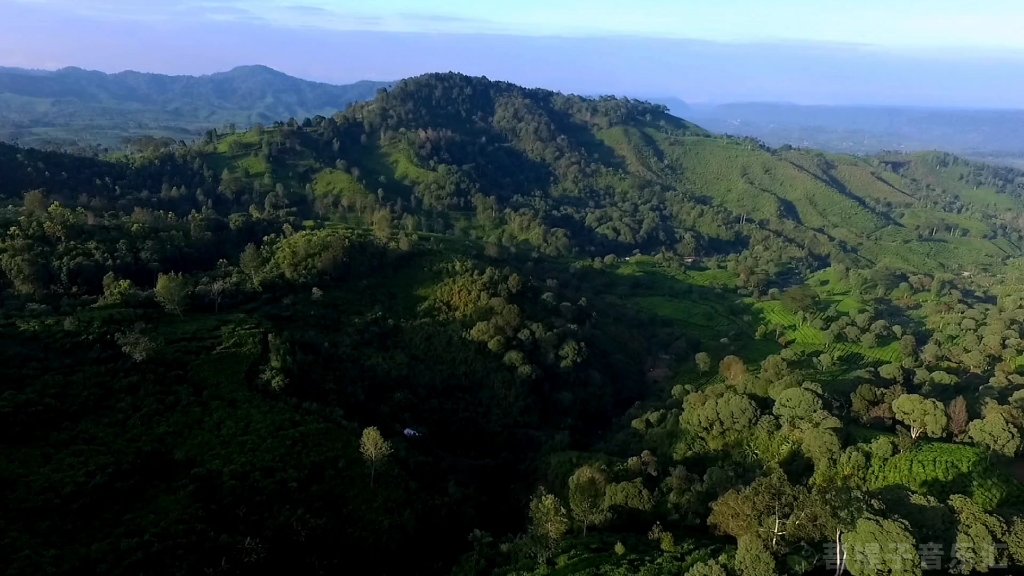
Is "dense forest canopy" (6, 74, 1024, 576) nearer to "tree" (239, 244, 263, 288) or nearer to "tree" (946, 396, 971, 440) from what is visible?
"tree" (946, 396, 971, 440)

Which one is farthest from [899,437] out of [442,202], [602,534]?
[442,202]

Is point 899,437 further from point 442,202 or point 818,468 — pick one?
point 442,202

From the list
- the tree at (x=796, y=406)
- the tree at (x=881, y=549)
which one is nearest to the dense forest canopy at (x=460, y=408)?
the tree at (x=881, y=549)

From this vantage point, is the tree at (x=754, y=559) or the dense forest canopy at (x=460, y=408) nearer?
the tree at (x=754, y=559)

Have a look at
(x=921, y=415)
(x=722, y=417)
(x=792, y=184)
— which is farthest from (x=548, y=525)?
(x=792, y=184)

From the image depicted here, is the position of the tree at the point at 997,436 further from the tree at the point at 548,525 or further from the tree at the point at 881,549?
the tree at the point at 548,525

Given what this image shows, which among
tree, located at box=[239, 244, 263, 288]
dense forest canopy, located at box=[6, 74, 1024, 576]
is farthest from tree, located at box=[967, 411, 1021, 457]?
tree, located at box=[239, 244, 263, 288]
